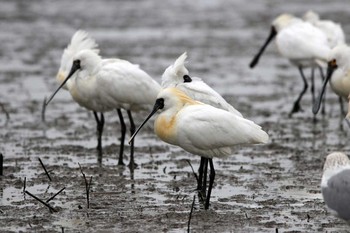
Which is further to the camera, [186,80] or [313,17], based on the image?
[313,17]

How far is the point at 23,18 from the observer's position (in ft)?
87.7

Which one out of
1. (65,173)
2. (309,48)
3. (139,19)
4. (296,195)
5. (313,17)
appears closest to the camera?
(296,195)

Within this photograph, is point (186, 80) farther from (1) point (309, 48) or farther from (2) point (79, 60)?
(1) point (309, 48)

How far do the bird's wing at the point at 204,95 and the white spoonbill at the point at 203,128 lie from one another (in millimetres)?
603

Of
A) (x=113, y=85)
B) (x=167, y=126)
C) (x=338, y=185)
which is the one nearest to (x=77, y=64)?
(x=113, y=85)

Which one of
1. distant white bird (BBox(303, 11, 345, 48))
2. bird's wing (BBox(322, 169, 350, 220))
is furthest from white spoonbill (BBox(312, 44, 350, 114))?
bird's wing (BBox(322, 169, 350, 220))

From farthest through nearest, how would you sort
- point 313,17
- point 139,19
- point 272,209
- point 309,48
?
point 139,19, point 313,17, point 309,48, point 272,209

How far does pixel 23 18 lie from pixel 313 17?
12.1 metres

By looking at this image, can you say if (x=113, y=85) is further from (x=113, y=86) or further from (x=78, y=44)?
(x=78, y=44)

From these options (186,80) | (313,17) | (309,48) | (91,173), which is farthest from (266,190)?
(313,17)

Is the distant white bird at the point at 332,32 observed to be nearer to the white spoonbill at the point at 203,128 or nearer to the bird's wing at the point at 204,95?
the bird's wing at the point at 204,95

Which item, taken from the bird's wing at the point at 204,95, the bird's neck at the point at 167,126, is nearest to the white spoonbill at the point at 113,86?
the bird's wing at the point at 204,95

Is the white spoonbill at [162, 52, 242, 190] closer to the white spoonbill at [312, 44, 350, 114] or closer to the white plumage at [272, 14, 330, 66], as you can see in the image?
the white spoonbill at [312, 44, 350, 114]

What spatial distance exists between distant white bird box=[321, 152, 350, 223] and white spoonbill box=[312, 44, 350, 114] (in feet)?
15.8
